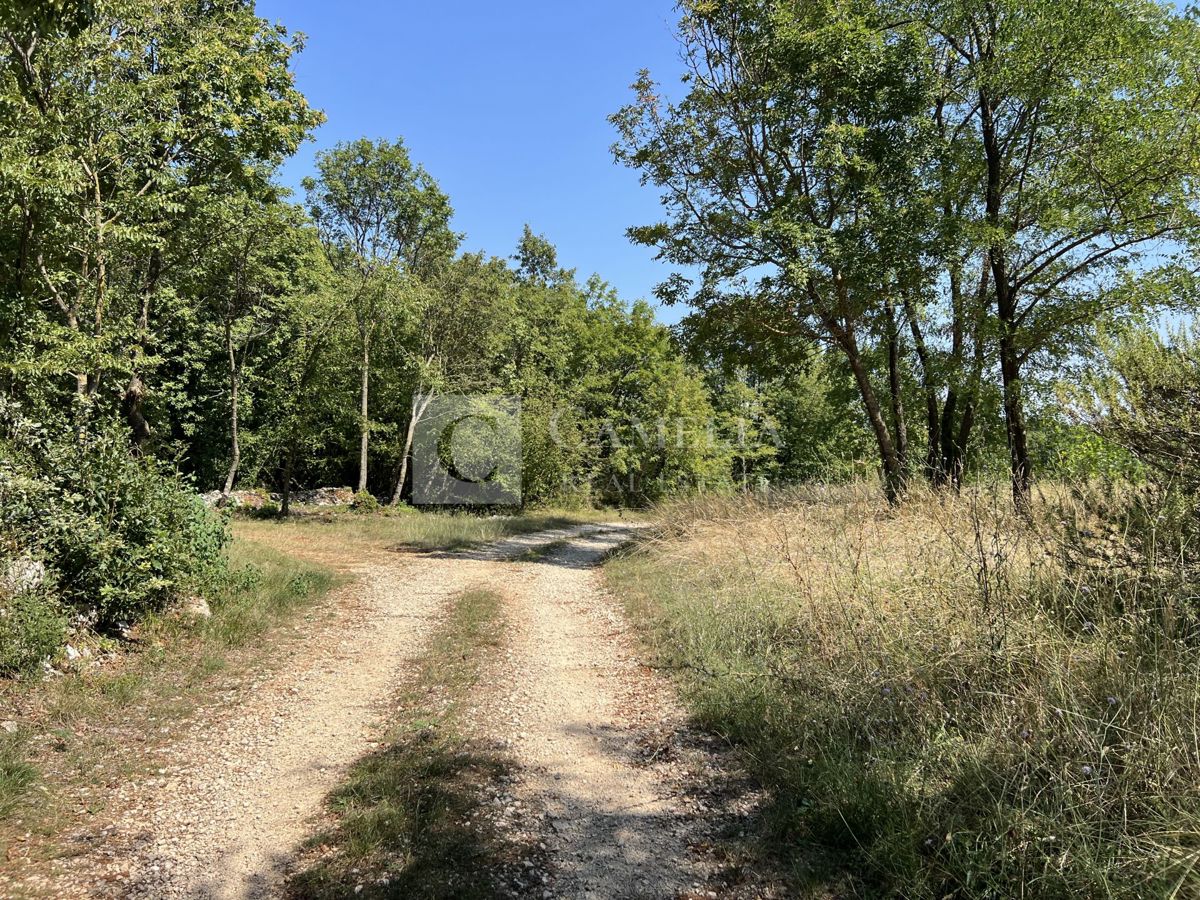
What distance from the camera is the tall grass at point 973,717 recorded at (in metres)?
2.60

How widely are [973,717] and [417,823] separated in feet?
10.7

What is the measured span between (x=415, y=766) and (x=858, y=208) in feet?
44.0

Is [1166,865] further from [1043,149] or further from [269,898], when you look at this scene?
[1043,149]

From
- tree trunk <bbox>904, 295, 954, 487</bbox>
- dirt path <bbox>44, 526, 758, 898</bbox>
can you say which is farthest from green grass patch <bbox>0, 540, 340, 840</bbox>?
tree trunk <bbox>904, 295, 954, 487</bbox>

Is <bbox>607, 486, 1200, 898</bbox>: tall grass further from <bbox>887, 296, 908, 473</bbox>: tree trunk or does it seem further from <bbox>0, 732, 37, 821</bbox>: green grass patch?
<bbox>887, 296, 908, 473</bbox>: tree trunk

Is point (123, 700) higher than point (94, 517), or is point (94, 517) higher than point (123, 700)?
point (94, 517)

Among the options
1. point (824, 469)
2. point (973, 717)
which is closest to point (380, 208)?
point (824, 469)

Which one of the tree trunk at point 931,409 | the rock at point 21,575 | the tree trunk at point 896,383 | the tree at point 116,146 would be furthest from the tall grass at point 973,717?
the tree trunk at point 931,409

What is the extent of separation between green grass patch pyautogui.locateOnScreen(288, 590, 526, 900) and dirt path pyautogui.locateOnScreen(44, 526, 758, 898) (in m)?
0.18

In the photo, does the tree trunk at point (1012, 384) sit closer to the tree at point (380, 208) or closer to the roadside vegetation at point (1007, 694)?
the roadside vegetation at point (1007, 694)

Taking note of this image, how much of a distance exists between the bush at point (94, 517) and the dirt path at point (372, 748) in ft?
5.98

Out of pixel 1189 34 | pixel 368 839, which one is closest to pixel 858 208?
pixel 1189 34

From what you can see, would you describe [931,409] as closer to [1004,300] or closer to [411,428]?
[1004,300]

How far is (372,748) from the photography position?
4523mm
